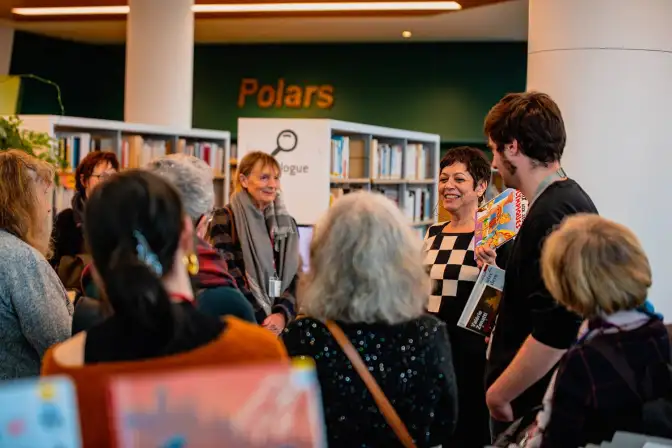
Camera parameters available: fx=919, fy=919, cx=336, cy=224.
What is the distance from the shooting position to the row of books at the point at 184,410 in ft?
4.09

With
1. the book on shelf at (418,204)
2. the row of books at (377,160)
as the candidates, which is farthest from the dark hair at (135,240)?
the book on shelf at (418,204)

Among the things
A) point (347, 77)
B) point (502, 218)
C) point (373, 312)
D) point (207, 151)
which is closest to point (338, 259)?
point (373, 312)

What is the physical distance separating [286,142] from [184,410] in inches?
223

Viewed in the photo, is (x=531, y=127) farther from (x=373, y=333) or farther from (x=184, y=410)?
(x=184, y=410)

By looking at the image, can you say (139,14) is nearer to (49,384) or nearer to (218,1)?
(218,1)

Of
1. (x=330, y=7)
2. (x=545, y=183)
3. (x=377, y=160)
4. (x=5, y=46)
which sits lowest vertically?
(x=545, y=183)

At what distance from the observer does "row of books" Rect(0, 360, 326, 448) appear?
1245 millimetres

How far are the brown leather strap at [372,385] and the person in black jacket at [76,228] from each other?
6.89 ft

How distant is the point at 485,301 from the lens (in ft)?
10.5

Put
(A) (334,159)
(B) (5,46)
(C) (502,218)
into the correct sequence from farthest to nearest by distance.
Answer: (B) (5,46)
(A) (334,159)
(C) (502,218)

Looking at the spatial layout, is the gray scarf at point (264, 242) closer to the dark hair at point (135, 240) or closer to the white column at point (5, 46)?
the dark hair at point (135, 240)

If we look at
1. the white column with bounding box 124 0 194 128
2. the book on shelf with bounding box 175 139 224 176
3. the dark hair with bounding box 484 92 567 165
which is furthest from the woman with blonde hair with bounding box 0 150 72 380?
the white column with bounding box 124 0 194 128

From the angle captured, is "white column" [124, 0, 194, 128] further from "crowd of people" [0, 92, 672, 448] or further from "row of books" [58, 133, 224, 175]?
"crowd of people" [0, 92, 672, 448]

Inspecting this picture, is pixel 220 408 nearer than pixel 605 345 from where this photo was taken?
Yes
